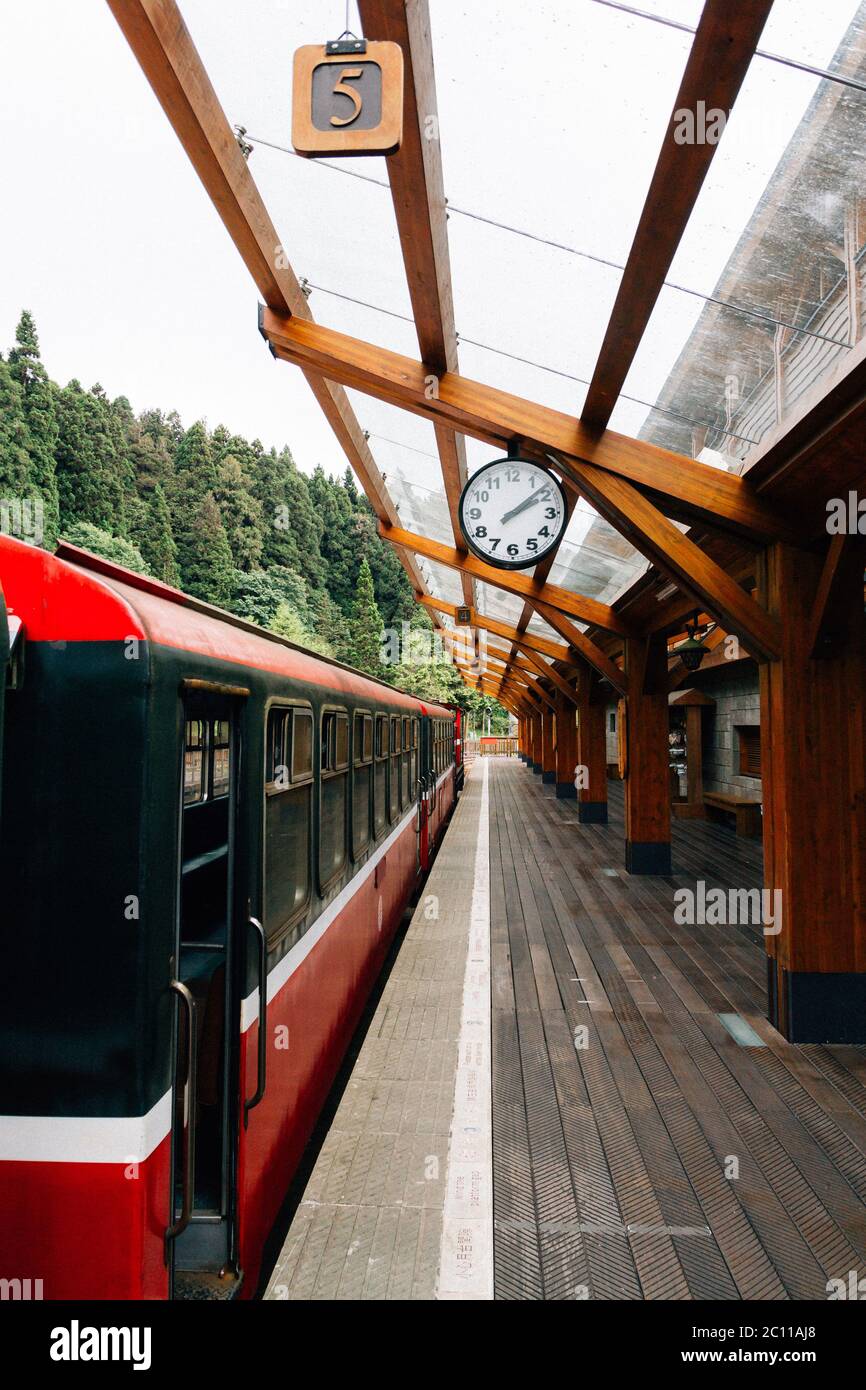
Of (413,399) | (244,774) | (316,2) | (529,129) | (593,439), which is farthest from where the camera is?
(413,399)

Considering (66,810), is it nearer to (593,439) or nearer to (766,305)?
(766,305)

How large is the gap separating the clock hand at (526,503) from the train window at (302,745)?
2565 mm

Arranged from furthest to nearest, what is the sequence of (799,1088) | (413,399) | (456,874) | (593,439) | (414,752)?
(456,874)
(414,752)
(413,399)
(593,439)
(799,1088)

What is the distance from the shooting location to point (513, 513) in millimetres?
5102

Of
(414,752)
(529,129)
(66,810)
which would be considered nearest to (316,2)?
(529,129)

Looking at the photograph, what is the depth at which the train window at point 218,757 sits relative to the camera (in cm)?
378

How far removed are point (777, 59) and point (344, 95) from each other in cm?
149

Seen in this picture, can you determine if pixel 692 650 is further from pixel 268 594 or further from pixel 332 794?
pixel 268 594

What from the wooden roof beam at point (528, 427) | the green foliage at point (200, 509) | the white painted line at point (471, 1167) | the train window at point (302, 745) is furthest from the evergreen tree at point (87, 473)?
the train window at point (302, 745)

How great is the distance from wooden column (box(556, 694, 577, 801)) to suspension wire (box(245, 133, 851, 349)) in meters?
14.5

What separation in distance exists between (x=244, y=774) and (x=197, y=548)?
188 ft

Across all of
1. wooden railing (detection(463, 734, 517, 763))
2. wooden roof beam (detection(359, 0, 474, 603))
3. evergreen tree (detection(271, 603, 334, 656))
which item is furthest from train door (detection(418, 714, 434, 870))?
evergreen tree (detection(271, 603, 334, 656))

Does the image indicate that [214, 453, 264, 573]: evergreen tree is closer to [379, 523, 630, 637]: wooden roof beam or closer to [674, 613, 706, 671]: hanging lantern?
[379, 523, 630, 637]: wooden roof beam

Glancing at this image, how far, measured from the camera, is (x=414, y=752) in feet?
27.8
